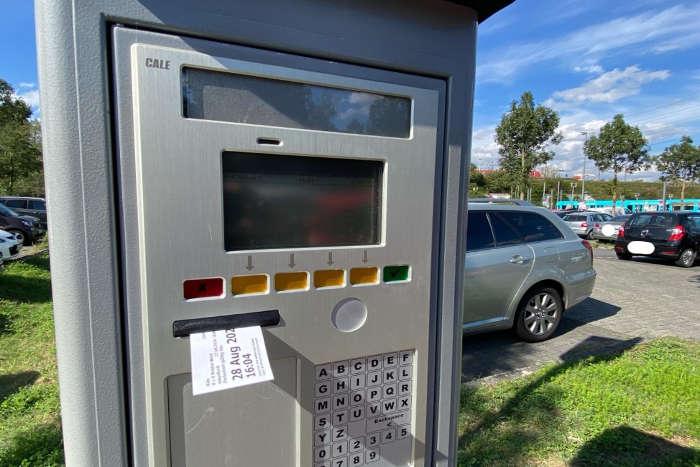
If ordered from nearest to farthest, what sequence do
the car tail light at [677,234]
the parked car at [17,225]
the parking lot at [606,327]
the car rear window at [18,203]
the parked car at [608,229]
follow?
the parking lot at [606,327] < the car tail light at [677,234] < the parked car at [17,225] < the parked car at [608,229] < the car rear window at [18,203]

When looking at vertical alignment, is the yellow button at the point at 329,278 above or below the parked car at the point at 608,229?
above

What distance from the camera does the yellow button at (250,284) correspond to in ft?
3.49

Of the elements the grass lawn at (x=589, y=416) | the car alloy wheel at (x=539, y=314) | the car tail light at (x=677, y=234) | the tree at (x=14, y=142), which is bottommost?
the grass lawn at (x=589, y=416)

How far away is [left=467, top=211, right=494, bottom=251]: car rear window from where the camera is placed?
15.2 ft

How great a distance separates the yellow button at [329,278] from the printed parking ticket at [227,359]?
21cm

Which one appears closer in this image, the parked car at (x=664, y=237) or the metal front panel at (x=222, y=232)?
the metal front panel at (x=222, y=232)

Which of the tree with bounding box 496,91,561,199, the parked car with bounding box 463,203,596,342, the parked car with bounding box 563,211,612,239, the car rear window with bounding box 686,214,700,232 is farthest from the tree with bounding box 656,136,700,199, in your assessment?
the parked car with bounding box 463,203,596,342

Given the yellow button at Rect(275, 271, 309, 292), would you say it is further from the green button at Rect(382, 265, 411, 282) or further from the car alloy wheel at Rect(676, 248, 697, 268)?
the car alloy wheel at Rect(676, 248, 697, 268)

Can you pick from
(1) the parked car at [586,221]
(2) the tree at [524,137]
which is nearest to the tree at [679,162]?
(2) the tree at [524,137]

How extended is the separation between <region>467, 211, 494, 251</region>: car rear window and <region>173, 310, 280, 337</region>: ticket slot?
12.4ft

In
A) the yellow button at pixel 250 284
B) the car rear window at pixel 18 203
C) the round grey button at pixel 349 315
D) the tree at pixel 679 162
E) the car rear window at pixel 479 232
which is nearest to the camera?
the yellow button at pixel 250 284

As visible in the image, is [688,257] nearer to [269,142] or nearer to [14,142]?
[269,142]

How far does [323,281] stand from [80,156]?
0.64 meters

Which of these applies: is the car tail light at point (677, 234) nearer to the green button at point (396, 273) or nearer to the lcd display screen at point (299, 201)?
the green button at point (396, 273)
